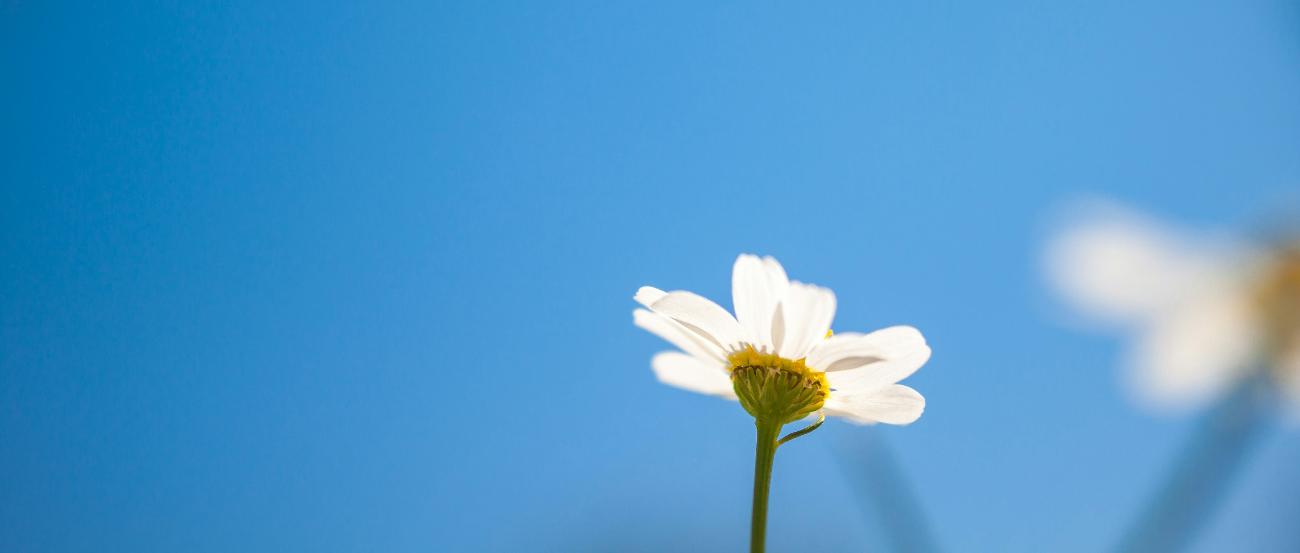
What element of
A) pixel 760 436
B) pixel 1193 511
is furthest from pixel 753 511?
pixel 1193 511

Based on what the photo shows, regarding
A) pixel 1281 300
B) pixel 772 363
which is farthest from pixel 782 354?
pixel 1281 300

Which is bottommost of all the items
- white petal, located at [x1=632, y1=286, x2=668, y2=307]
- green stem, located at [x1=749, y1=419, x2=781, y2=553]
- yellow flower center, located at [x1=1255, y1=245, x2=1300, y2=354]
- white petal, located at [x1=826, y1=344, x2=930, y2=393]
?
green stem, located at [x1=749, y1=419, x2=781, y2=553]

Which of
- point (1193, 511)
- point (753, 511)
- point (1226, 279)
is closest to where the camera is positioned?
point (753, 511)

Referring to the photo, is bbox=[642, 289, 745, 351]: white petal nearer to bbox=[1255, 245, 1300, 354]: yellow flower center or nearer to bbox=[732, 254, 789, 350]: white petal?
bbox=[732, 254, 789, 350]: white petal

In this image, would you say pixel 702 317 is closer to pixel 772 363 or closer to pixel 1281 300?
pixel 772 363

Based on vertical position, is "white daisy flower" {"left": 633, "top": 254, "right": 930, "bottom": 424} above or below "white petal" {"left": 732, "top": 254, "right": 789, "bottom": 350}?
below

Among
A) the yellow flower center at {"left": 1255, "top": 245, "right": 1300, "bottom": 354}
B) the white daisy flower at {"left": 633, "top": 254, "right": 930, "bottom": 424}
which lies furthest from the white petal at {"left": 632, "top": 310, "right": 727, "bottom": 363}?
the yellow flower center at {"left": 1255, "top": 245, "right": 1300, "bottom": 354}

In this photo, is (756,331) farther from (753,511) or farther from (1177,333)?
(1177,333)
